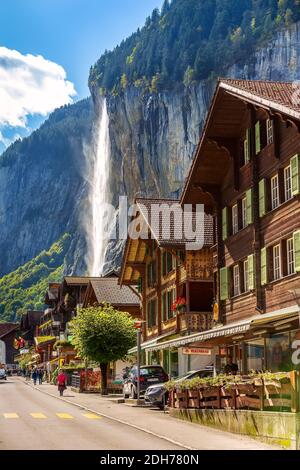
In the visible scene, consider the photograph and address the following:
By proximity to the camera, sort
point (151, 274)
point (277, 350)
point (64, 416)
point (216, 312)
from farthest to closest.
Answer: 1. point (151, 274)
2. point (216, 312)
3. point (64, 416)
4. point (277, 350)

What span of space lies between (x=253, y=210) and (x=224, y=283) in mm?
4598

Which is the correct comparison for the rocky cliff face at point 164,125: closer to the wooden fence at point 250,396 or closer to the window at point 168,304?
the window at point 168,304

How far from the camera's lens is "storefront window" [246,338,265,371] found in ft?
92.9

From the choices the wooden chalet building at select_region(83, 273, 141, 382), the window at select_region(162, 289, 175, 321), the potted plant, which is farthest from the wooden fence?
the wooden chalet building at select_region(83, 273, 141, 382)

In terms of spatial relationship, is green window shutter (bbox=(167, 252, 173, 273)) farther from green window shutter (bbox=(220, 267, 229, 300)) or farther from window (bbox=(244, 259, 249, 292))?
window (bbox=(244, 259, 249, 292))

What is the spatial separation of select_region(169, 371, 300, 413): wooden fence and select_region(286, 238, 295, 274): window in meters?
5.27

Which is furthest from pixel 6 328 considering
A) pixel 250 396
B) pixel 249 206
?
pixel 250 396

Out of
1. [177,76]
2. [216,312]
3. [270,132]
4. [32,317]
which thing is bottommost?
[216,312]

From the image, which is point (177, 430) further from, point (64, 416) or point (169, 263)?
point (169, 263)

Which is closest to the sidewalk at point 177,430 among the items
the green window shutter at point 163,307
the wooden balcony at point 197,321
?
the wooden balcony at point 197,321

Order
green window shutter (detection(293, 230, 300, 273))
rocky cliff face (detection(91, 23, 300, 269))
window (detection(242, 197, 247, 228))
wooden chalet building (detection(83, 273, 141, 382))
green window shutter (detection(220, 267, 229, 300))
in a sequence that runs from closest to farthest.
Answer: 1. green window shutter (detection(293, 230, 300, 273))
2. window (detection(242, 197, 247, 228))
3. green window shutter (detection(220, 267, 229, 300))
4. wooden chalet building (detection(83, 273, 141, 382))
5. rocky cliff face (detection(91, 23, 300, 269))

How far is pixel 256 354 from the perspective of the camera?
2908 centimetres

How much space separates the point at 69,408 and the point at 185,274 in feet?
34.9
